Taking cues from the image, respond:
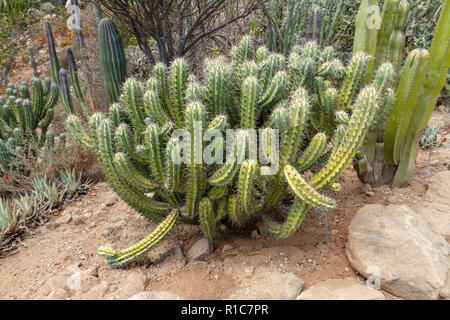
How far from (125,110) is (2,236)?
1.56 m

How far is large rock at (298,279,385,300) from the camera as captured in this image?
1.96 m

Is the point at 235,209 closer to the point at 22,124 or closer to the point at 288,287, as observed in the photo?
the point at 288,287

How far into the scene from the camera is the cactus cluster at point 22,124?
3906mm

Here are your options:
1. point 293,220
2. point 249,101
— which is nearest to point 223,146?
point 249,101

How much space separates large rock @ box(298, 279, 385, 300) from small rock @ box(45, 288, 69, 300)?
1.46 metres

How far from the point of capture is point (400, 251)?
220 centimetres

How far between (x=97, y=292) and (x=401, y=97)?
8.80 feet

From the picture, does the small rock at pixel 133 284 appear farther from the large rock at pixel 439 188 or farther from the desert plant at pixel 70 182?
the large rock at pixel 439 188

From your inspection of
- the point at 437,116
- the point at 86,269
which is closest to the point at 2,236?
the point at 86,269

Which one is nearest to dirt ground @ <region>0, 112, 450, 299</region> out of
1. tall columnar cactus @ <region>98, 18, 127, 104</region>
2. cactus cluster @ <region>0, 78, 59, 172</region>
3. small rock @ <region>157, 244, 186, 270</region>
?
small rock @ <region>157, 244, 186, 270</region>

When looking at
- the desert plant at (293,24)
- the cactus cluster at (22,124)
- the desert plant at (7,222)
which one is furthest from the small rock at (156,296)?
the desert plant at (293,24)

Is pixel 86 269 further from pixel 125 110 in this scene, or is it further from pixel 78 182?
pixel 78 182

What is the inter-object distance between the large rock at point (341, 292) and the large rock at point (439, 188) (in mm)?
1259

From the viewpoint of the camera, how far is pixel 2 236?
9.66 ft
